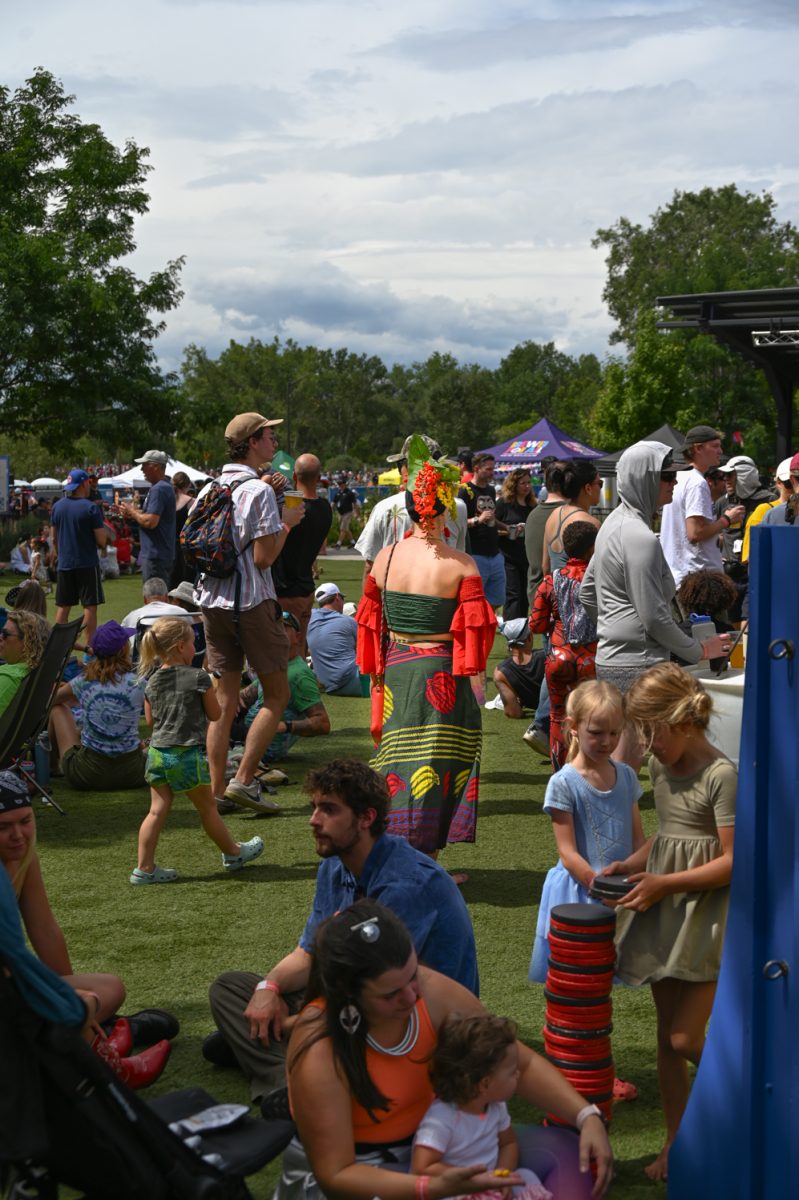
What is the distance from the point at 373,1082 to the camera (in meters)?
2.93

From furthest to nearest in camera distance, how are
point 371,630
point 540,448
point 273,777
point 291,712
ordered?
point 540,448 → point 291,712 → point 273,777 → point 371,630

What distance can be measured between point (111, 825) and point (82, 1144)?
15.4ft

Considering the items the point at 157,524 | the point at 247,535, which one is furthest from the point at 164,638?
the point at 157,524

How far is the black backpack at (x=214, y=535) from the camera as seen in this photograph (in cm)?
674

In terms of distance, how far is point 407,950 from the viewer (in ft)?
9.46

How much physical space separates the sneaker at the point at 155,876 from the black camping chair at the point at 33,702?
0.92 m

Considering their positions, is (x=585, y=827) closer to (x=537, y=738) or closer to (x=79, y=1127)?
(x=79, y=1127)

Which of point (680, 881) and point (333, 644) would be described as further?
point (333, 644)

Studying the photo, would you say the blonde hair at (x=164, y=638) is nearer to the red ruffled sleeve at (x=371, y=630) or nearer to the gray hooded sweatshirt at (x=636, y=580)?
the red ruffled sleeve at (x=371, y=630)

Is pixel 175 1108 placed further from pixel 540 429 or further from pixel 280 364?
pixel 280 364

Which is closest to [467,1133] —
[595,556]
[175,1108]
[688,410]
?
[175,1108]

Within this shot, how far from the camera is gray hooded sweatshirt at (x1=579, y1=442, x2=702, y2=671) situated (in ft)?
18.5

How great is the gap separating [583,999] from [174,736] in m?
2.94

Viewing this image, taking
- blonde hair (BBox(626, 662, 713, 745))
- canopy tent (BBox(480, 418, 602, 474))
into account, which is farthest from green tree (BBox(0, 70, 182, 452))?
blonde hair (BBox(626, 662, 713, 745))
